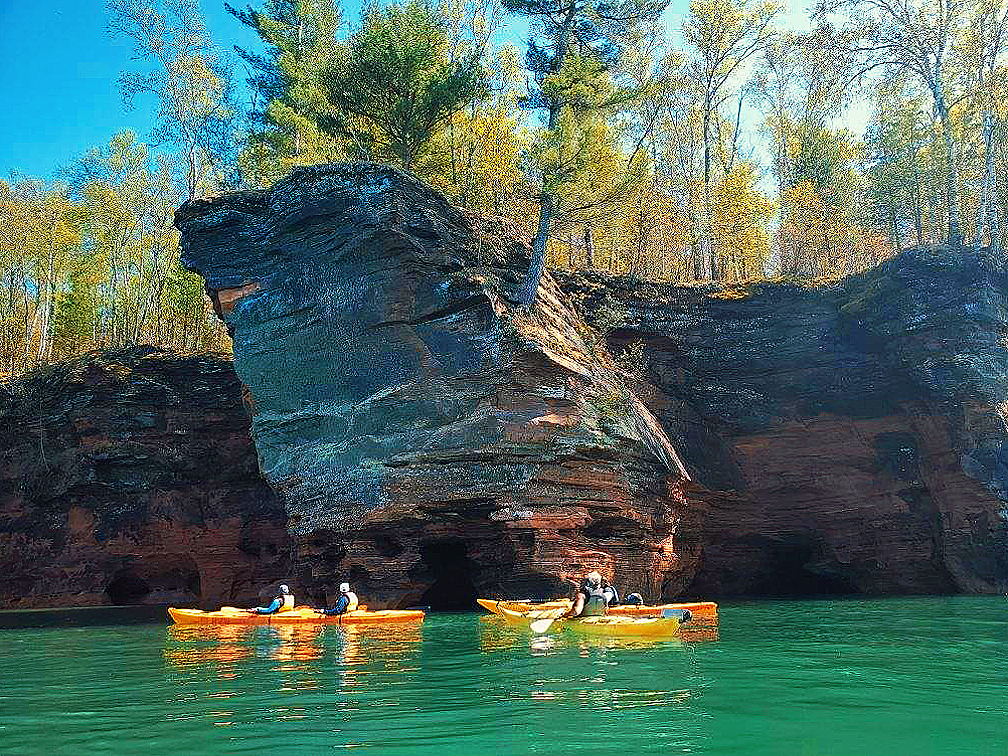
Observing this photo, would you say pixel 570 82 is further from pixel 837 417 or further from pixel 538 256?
pixel 837 417

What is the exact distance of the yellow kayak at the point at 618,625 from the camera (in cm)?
1565

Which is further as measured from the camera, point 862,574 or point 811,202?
point 811,202

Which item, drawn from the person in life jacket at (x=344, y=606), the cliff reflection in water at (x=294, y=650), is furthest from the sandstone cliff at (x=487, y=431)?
the cliff reflection in water at (x=294, y=650)

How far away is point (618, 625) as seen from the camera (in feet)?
53.7

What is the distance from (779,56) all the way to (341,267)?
24.5 meters

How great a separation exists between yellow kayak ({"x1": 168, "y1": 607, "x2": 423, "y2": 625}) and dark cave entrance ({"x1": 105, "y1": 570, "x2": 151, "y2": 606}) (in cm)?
1582

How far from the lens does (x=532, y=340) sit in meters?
24.2

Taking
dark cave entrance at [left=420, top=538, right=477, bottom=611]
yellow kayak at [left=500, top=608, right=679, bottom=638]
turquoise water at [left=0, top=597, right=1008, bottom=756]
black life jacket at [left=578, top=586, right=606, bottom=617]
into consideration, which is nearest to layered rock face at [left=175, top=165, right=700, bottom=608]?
dark cave entrance at [left=420, top=538, right=477, bottom=611]

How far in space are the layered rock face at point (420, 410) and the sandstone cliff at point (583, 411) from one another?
0.21 ft

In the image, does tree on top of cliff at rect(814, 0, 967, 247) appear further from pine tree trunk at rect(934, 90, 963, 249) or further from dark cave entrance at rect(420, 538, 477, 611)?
dark cave entrance at rect(420, 538, 477, 611)

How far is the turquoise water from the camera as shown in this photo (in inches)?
270

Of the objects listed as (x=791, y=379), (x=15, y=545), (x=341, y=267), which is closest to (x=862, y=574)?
(x=791, y=379)

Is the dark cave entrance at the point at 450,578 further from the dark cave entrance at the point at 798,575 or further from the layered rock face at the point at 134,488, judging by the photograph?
the dark cave entrance at the point at 798,575

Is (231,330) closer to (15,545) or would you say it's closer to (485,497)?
(485,497)
